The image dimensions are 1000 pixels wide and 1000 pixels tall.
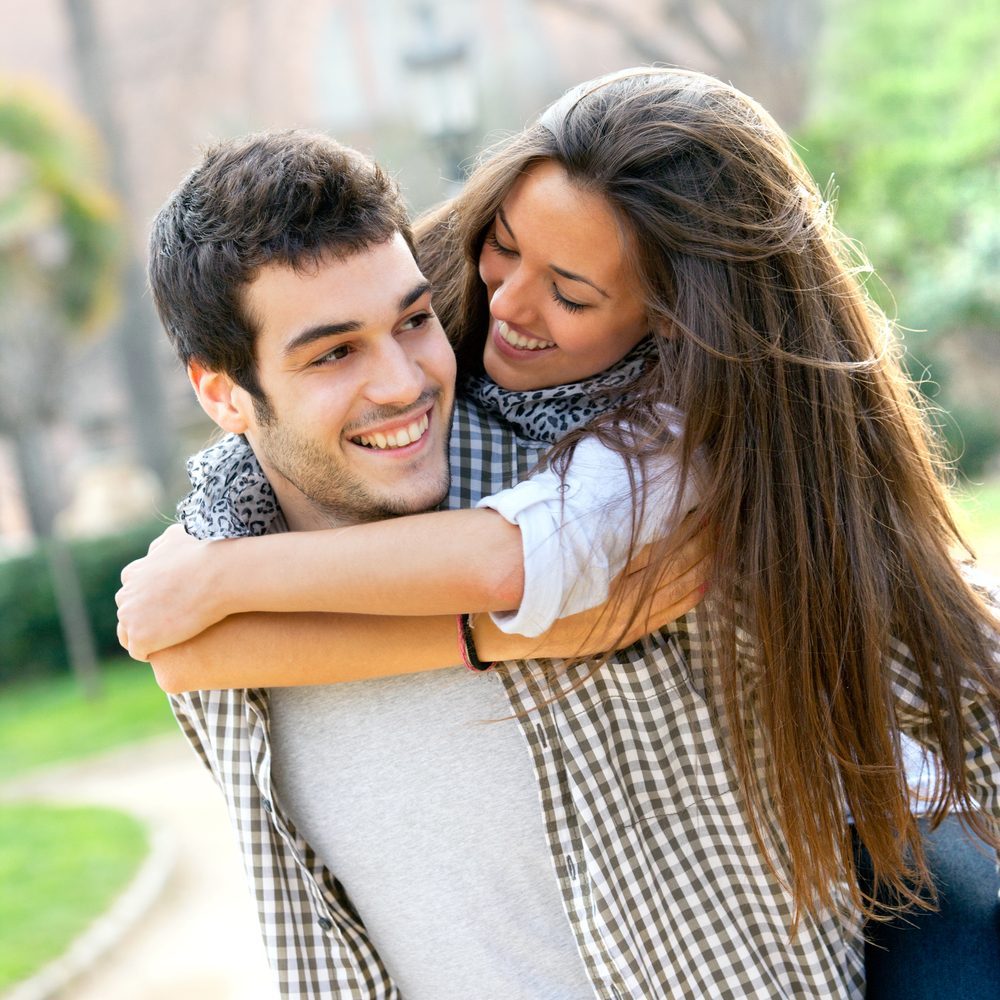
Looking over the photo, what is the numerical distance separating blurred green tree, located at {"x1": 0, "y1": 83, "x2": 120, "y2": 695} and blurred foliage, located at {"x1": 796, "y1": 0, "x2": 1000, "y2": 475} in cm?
737

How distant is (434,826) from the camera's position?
1.95 m

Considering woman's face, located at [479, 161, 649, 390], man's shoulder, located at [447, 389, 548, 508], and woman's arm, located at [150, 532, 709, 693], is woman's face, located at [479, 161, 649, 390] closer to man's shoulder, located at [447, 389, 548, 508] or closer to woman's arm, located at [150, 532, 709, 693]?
man's shoulder, located at [447, 389, 548, 508]

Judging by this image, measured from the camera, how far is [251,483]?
6.82 feet

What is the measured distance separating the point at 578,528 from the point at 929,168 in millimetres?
12879

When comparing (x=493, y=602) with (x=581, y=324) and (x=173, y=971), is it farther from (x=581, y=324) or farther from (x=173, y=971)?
(x=173, y=971)

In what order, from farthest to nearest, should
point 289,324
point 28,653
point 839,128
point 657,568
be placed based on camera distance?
point 839,128
point 28,653
point 289,324
point 657,568

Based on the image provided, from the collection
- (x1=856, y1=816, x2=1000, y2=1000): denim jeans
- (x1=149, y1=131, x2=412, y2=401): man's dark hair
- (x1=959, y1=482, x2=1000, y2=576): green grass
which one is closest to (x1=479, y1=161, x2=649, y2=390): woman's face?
(x1=149, y1=131, x2=412, y2=401): man's dark hair

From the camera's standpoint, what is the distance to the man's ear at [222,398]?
2.03m

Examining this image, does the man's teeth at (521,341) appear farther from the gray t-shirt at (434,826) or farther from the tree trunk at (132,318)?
the tree trunk at (132,318)

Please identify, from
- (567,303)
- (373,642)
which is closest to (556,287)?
(567,303)

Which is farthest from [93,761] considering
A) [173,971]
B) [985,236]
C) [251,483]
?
[985,236]

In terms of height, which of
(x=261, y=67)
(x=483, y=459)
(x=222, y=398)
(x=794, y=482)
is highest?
(x=261, y=67)

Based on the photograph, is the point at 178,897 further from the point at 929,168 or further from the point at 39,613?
the point at 929,168

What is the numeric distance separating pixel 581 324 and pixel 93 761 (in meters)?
7.12
